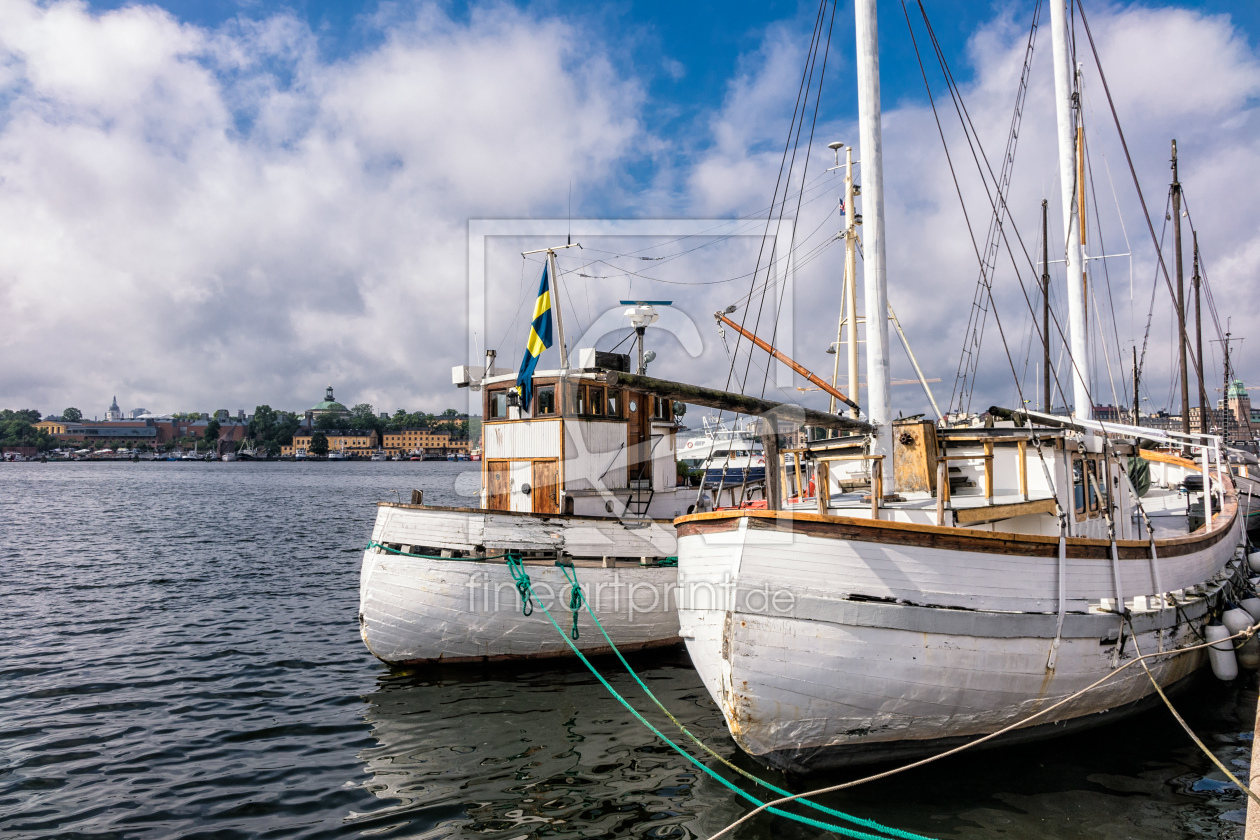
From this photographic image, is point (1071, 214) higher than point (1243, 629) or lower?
higher

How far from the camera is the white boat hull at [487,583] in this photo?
11.0 metres

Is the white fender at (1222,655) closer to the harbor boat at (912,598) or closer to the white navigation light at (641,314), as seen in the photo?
the harbor boat at (912,598)

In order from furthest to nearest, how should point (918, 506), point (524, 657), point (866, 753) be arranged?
point (524, 657), point (918, 506), point (866, 753)

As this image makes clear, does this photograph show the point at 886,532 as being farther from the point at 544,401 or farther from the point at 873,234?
the point at 544,401

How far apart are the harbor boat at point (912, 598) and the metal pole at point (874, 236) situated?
0.08 ft

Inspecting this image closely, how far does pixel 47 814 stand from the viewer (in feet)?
23.1

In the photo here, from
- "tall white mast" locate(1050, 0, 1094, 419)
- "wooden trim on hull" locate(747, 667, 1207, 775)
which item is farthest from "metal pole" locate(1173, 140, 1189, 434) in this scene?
"wooden trim on hull" locate(747, 667, 1207, 775)

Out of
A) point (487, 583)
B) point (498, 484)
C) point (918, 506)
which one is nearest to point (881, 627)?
point (918, 506)

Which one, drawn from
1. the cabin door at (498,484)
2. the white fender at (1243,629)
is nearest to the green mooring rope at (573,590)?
the cabin door at (498,484)

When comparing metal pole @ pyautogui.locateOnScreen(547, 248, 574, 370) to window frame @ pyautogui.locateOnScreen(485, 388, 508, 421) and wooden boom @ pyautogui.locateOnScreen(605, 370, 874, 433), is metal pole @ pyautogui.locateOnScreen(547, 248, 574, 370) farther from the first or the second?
wooden boom @ pyautogui.locateOnScreen(605, 370, 874, 433)

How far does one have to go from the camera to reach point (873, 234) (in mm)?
8750

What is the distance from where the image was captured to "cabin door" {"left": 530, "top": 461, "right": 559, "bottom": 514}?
13.0m

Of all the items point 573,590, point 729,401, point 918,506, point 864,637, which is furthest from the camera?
point 573,590

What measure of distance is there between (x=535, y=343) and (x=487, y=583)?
4.53m
